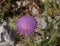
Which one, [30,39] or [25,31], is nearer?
[25,31]

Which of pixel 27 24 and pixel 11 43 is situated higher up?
pixel 27 24

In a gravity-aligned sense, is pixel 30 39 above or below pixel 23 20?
below

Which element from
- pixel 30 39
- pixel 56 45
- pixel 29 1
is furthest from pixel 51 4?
pixel 30 39

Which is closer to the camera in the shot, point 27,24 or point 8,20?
point 27,24

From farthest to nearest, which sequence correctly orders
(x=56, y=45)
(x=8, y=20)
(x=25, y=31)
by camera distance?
(x=8, y=20) < (x=56, y=45) < (x=25, y=31)

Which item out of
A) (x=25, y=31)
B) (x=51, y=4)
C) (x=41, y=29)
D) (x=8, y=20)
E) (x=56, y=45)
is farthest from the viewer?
(x=51, y=4)

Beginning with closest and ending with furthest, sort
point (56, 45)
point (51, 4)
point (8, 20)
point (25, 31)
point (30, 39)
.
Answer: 1. point (25, 31)
2. point (30, 39)
3. point (56, 45)
4. point (8, 20)
5. point (51, 4)

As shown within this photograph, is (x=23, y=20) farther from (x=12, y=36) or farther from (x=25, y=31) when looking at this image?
(x=12, y=36)

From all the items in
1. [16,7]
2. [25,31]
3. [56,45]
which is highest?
[16,7]

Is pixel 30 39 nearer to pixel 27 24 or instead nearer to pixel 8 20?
pixel 27 24
